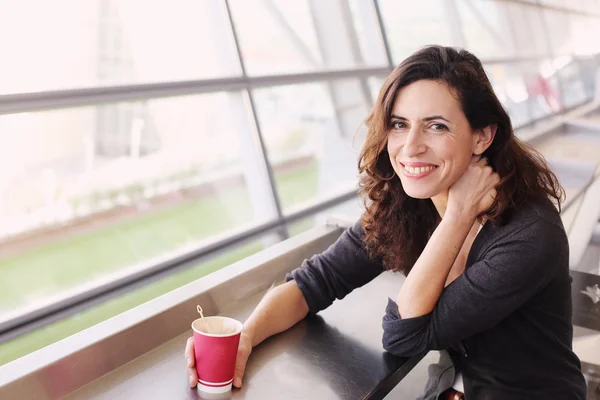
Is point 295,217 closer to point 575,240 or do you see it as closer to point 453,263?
point 575,240

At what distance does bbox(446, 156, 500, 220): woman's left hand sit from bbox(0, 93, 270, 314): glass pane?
7.38 metres

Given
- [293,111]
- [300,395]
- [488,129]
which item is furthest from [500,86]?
[300,395]

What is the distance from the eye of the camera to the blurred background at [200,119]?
7.20 ft

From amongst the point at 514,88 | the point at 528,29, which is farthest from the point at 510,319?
the point at 528,29

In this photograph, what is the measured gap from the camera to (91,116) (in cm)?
1162

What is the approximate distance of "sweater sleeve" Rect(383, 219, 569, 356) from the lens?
103 centimetres

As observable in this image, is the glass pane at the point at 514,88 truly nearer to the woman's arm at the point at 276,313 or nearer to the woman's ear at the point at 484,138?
the woman's ear at the point at 484,138

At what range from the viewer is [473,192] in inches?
45.0

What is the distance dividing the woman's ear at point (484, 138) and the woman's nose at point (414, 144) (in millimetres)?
130

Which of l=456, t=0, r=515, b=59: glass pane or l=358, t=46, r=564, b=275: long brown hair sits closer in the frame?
l=358, t=46, r=564, b=275: long brown hair

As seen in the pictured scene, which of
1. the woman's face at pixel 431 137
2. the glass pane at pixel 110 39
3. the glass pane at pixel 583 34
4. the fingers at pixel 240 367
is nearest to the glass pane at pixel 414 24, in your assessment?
the glass pane at pixel 110 39

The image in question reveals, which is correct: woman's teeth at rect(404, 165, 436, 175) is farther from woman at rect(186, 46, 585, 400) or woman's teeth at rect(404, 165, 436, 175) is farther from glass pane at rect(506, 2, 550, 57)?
glass pane at rect(506, 2, 550, 57)

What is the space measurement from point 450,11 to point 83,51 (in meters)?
6.30

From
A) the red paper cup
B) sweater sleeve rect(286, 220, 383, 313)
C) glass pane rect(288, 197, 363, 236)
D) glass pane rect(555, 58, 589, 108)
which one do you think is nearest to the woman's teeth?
sweater sleeve rect(286, 220, 383, 313)
